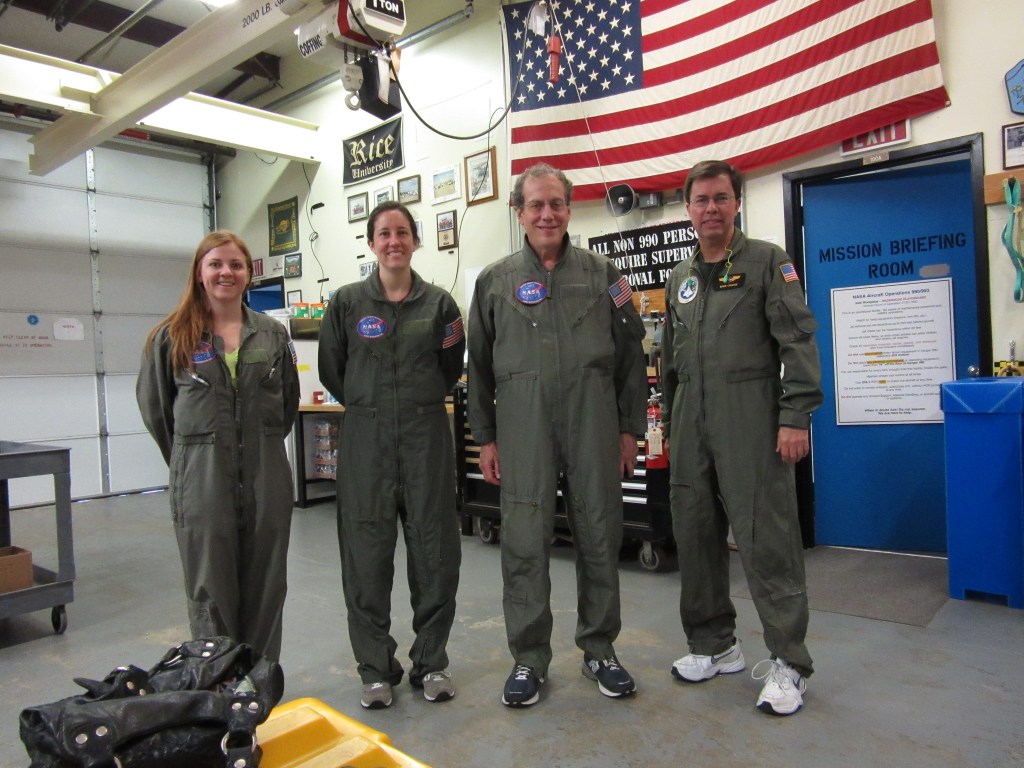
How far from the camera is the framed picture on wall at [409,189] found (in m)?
5.87

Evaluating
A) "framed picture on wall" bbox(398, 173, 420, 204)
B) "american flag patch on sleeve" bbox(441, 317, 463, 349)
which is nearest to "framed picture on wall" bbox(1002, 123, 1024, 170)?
"american flag patch on sleeve" bbox(441, 317, 463, 349)

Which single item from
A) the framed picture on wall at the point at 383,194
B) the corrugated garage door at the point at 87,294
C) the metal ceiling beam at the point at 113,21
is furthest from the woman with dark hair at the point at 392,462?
the corrugated garage door at the point at 87,294

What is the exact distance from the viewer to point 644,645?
2.58 metres

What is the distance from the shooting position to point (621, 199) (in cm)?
437

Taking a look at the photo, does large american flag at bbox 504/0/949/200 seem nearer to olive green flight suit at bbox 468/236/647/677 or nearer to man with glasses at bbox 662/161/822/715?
man with glasses at bbox 662/161/822/715

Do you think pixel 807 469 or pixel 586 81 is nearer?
pixel 807 469

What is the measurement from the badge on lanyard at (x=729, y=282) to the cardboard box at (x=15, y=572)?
9.70 feet

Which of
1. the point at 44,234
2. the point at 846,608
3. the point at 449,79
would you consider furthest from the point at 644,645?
the point at 44,234

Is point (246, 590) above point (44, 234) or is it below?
below

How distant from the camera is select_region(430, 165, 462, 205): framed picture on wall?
219 inches

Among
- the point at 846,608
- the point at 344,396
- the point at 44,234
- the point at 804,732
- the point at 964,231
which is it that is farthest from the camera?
the point at 44,234

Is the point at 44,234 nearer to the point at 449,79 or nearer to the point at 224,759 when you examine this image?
the point at 449,79

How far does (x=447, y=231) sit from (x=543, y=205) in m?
3.61

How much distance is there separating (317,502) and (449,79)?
3601 millimetres
